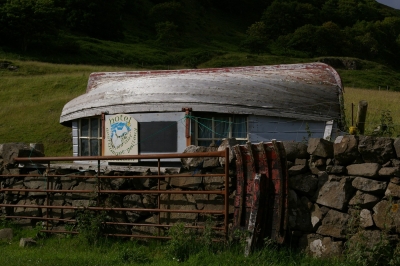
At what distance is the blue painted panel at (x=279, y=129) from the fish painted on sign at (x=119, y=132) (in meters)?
3.04

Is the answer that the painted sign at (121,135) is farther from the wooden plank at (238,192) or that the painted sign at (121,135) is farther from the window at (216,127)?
the wooden plank at (238,192)

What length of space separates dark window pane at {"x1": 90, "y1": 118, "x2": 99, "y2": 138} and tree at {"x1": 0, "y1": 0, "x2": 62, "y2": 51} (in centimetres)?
4663

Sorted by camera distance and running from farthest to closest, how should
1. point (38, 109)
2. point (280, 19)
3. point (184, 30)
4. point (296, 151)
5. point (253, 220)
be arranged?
point (280, 19)
point (184, 30)
point (38, 109)
point (296, 151)
point (253, 220)

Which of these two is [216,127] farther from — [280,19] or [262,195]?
[280,19]

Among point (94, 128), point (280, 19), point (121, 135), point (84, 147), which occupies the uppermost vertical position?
point (280, 19)

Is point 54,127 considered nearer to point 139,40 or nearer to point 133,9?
point 139,40

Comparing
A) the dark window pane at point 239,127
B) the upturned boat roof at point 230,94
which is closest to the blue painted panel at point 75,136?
the upturned boat roof at point 230,94

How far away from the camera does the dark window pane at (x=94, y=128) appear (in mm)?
15577

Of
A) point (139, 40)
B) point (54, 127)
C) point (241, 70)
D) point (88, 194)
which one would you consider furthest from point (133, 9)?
point (88, 194)

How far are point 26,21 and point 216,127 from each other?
52001mm

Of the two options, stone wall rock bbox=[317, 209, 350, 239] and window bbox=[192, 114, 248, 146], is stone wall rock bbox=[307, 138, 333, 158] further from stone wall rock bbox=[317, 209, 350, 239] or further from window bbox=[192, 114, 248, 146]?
window bbox=[192, 114, 248, 146]

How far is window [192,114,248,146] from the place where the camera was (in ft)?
46.6

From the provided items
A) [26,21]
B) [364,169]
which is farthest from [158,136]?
[26,21]

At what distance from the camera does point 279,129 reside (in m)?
14.3
